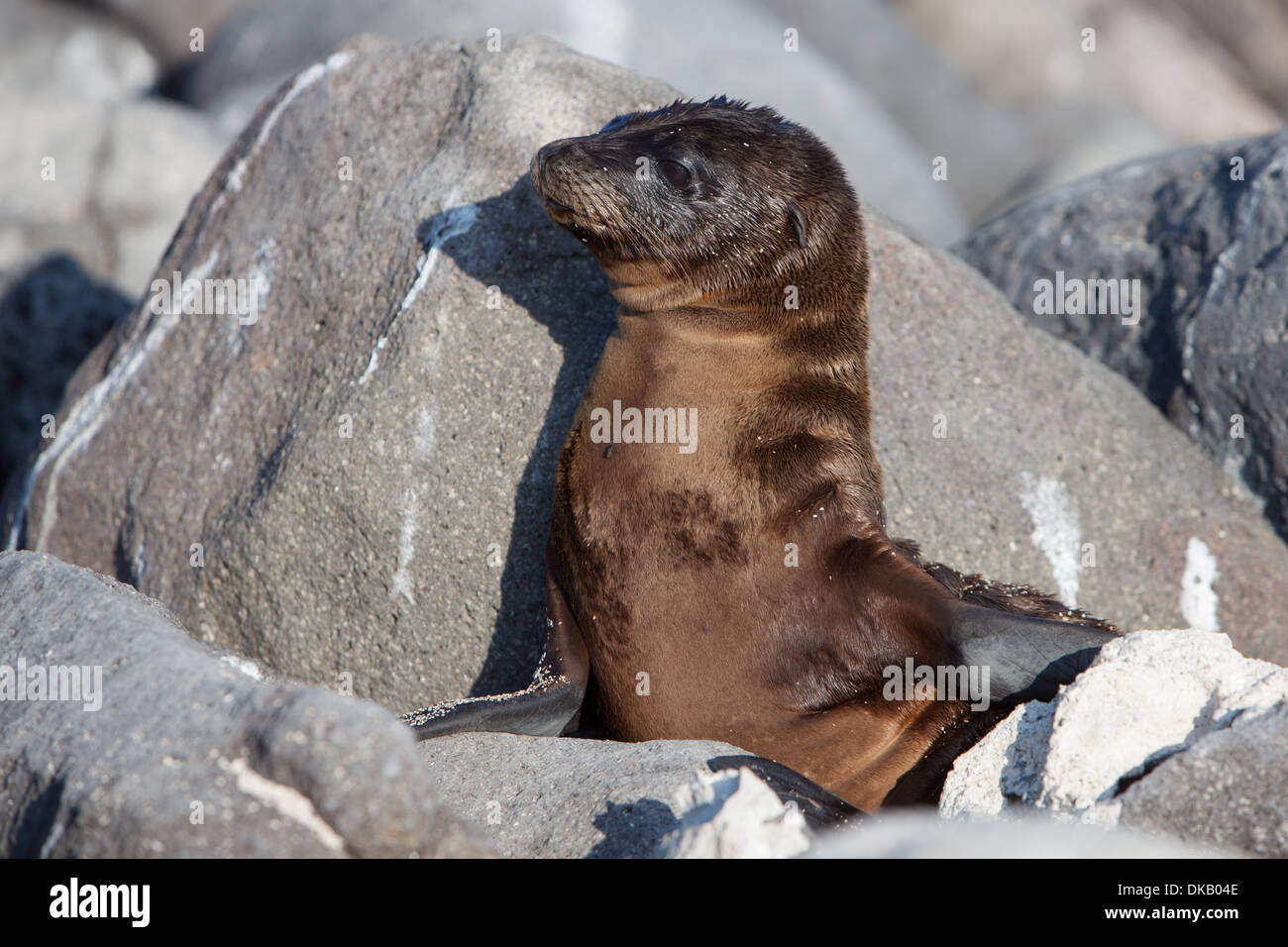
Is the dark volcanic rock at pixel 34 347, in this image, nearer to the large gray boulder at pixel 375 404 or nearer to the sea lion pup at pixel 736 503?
the large gray boulder at pixel 375 404

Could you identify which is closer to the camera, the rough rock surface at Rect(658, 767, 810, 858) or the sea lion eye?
the rough rock surface at Rect(658, 767, 810, 858)

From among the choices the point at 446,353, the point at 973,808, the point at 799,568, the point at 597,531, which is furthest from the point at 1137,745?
the point at 446,353

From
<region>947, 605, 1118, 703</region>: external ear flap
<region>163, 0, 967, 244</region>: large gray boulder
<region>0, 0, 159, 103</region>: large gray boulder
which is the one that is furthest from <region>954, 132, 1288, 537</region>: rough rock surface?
<region>0, 0, 159, 103</region>: large gray boulder

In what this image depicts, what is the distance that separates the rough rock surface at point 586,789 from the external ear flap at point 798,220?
164 centimetres

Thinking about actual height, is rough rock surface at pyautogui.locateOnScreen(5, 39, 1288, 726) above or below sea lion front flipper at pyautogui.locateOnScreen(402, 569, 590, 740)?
above

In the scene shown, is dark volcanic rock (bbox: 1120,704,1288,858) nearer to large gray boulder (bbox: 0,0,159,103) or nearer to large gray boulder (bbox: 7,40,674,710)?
large gray boulder (bbox: 7,40,674,710)

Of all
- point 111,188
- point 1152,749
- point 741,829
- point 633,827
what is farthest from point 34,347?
point 1152,749

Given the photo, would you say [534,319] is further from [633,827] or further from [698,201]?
[633,827]

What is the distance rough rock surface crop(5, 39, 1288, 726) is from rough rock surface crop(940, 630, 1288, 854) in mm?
1593

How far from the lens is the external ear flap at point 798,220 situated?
12.9ft

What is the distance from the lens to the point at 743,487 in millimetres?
3824

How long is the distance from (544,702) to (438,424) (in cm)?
129

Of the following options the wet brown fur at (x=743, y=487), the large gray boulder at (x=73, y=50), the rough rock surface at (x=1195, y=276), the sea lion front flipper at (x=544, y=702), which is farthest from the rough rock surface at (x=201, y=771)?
the large gray boulder at (x=73, y=50)

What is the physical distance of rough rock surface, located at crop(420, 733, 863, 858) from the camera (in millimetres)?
3086
